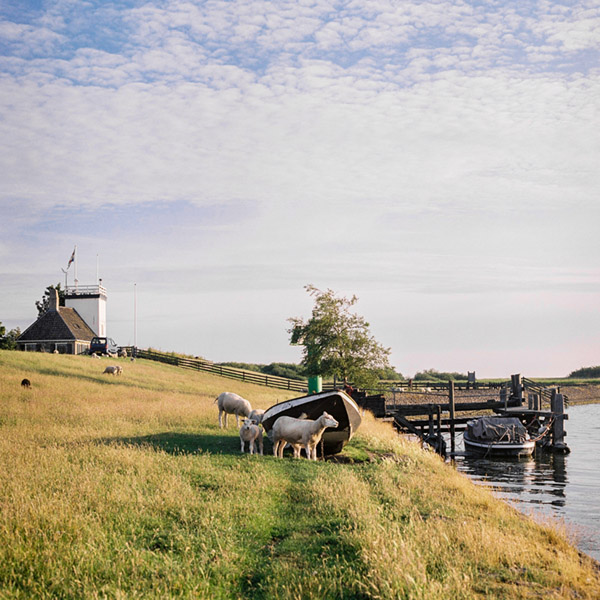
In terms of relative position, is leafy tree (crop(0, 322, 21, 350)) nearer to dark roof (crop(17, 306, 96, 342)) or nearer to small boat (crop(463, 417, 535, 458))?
dark roof (crop(17, 306, 96, 342))

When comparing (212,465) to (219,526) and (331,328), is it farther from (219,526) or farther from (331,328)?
(331,328)

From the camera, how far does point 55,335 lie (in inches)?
2813

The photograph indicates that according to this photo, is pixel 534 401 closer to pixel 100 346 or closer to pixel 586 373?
pixel 100 346

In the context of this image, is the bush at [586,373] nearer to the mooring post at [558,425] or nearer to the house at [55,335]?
the mooring post at [558,425]

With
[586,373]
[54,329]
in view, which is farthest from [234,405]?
[586,373]

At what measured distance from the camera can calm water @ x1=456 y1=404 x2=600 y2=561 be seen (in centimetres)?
1798

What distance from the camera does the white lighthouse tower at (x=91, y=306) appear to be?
265 feet

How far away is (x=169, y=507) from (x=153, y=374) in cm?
4631

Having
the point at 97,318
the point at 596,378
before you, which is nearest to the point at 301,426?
the point at 97,318

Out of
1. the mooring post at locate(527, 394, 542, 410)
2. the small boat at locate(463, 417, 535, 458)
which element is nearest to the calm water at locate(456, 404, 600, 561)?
the small boat at locate(463, 417, 535, 458)

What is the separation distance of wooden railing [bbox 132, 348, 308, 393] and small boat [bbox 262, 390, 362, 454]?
44.7m

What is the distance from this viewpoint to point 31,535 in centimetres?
916

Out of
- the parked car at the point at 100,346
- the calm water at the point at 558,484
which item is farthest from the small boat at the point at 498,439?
the parked car at the point at 100,346

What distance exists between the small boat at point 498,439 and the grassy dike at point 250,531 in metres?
18.4
